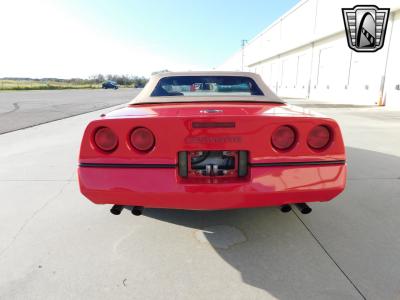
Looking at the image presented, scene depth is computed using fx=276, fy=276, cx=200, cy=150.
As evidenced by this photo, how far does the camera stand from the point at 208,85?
3150 mm

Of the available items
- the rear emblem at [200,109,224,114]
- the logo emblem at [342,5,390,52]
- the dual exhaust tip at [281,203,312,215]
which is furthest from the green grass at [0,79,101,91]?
the dual exhaust tip at [281,203,312,215]

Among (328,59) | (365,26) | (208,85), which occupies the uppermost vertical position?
(365,26)

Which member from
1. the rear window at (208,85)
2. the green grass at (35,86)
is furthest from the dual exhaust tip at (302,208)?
the green grass at (35,86)

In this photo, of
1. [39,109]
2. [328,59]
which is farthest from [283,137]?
[328,59]

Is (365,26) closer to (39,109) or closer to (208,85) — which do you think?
(208,85)

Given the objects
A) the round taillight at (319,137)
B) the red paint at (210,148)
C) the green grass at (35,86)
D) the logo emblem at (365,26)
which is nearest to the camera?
the red paint at (210,148)

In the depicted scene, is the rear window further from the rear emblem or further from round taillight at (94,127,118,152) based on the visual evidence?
round taillight at (94,127,118,152)

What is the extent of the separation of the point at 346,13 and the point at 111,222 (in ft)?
64.5

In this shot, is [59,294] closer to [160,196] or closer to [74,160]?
[160,196]

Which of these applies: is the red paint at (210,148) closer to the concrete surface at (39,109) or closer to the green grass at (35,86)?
the concrete surface at (39,109)

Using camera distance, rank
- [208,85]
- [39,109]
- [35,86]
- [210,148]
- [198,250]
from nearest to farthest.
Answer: [210,148], [198,250], [208,85], [39,109], [35,86]

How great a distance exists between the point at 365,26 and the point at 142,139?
18.4m

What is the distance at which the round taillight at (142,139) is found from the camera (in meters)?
1.81

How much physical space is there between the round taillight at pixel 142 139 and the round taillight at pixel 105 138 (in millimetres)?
138
